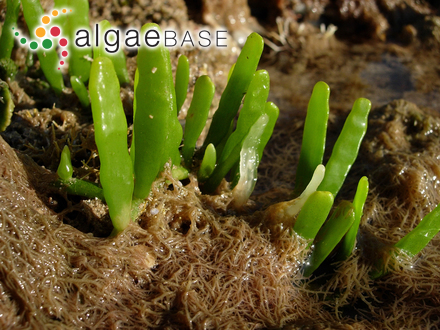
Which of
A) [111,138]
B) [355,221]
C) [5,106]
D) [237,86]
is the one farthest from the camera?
[5,106]

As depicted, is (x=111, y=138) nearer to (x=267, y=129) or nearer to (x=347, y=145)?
(x=267, y=129)

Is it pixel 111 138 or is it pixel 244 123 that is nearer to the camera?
pixel 111 138

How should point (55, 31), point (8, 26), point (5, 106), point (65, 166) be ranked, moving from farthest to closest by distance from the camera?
1. point (55, 31)
2. point (8, 26)
3. point (5, 106)
4. point (65, 166)

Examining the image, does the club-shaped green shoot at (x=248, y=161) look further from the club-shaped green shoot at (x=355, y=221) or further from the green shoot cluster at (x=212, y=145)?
the club-shaped green shoot at (x=355, y=221)

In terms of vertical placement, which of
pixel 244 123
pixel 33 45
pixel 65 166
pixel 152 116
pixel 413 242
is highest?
pixel 33 45

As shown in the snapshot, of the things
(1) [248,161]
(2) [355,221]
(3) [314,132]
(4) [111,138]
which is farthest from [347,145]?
(4) [111,138]

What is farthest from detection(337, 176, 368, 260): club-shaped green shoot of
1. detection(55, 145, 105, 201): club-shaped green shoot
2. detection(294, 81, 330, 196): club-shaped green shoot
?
→ detection(55, 145, 105, 201): club-shaped green shoot
